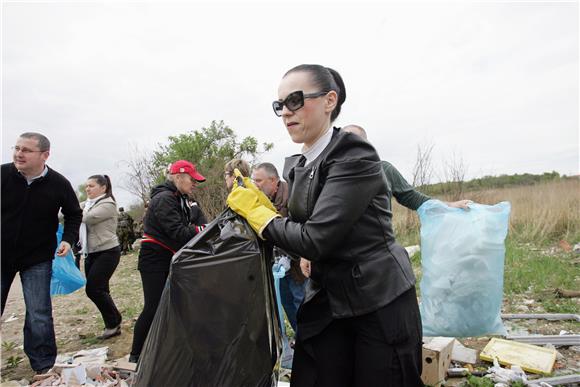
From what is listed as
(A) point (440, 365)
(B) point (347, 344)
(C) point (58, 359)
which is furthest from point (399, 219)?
(B) point (347, 344)

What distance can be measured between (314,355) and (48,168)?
2.68 m

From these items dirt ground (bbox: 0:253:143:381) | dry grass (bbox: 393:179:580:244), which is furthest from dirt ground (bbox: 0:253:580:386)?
dry grass (bbox: 393:179:580:244)

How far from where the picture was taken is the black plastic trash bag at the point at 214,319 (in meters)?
1.33

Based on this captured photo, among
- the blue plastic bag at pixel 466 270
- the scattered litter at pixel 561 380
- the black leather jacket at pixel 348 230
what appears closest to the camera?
the black leather jacket at pixel 348 230

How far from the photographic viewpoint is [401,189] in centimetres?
279

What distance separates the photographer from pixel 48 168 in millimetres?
2949

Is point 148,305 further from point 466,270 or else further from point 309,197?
point 466,270

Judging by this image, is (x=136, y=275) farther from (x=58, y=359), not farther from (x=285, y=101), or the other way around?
(x=285, y=101)

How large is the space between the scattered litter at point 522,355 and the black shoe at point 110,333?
11.5 ft

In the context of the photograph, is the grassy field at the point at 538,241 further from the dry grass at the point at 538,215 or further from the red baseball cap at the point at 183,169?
the red baseball cap at the point at 183,169

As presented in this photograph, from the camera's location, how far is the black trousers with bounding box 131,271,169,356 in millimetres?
2945

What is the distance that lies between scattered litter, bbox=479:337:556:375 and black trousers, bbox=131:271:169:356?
8.13 feet

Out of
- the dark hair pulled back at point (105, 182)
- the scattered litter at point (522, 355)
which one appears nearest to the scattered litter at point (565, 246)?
the scattered litter at point (522, 355)

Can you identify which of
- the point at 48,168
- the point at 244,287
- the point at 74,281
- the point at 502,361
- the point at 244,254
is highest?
the point at 48,168
